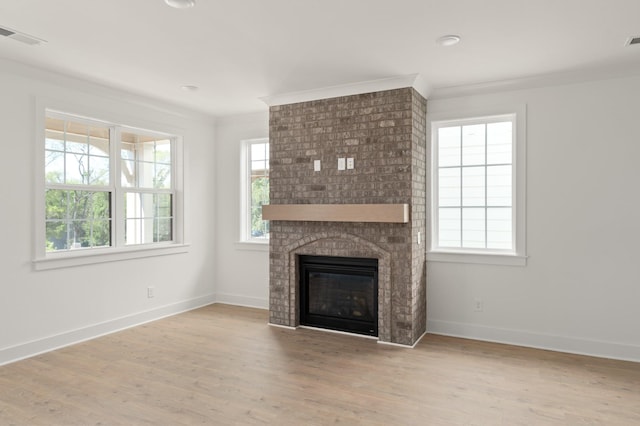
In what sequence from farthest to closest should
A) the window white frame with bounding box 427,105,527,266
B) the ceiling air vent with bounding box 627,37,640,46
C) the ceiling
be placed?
the window white frame with bounding box 427,105,527,266 < the ceiling air vent with bounding box 627,37,640,46 < the ceiling

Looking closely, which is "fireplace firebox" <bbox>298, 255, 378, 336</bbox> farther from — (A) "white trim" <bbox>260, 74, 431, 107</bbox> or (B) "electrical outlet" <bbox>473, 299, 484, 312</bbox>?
(A) "white trim" <bbox>260, 74, 431, 107</bbox>

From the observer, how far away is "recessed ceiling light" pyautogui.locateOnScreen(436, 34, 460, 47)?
3.11 metres

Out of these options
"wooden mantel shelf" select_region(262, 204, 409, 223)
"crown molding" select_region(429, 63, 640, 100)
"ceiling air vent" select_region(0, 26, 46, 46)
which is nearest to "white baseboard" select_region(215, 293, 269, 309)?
"wooden mantel shelf" select_region(262, 204, 409, 223)

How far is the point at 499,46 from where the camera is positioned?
3.29 meters

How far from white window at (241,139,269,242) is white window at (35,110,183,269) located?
2.95 feet

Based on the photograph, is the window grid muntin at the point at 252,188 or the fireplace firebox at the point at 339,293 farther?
the window grid muntin at the point at 252,188

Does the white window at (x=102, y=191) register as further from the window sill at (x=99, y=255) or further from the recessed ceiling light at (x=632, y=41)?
the recessed ceiling light at (x=632, y=41)

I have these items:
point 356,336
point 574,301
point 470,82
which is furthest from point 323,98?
point 574,301

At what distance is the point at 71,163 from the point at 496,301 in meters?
4.61

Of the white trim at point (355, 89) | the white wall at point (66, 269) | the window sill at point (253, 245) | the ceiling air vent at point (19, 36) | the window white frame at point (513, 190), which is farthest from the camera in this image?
the window sill at point (253, 245)

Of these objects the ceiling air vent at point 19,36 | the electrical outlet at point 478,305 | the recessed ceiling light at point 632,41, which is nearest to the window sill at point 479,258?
the electrical outlet at point 478,305

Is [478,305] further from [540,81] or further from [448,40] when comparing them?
[448,40]

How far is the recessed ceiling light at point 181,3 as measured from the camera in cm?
257

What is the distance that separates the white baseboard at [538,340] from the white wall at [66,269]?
130 inches
